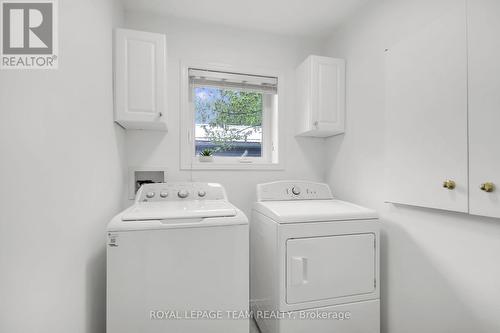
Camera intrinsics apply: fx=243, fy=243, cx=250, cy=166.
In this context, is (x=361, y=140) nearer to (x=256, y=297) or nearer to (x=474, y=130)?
(x=474, y=130)

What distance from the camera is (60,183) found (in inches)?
38.2

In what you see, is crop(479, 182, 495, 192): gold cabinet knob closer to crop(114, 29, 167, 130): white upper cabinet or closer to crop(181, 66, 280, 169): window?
crop(181, 66, 280, 169): window

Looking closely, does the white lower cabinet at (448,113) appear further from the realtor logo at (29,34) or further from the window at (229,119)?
the realtor logo at (29,34)

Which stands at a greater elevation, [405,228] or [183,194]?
[183,194]

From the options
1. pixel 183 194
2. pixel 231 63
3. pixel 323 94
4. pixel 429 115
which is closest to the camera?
pixel 429 115

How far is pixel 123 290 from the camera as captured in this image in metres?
1.15

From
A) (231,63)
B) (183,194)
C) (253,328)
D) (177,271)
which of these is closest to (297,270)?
(177,271)

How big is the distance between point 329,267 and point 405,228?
21.5 inches

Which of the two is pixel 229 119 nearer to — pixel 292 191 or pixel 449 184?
pixel 292 191

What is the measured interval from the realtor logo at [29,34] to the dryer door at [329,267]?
1.42 meters

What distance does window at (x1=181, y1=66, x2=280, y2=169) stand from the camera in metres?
2.13

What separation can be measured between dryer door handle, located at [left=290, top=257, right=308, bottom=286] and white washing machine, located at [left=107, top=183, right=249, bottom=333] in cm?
31

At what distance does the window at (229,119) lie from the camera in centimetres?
213

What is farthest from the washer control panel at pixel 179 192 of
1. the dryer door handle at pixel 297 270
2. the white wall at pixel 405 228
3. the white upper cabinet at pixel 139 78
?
the white wall at pixel 405 228
